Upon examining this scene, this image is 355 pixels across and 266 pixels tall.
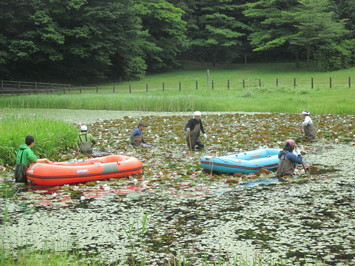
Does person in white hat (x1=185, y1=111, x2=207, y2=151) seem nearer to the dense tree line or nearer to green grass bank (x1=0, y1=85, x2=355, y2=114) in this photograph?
green grass bank (x1=0, y1=85, x2=355, y2=114)

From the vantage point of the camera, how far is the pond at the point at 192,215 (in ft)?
21.5

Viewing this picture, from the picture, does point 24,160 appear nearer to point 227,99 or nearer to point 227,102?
point 227,102

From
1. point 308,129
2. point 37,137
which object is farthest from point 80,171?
point 308,129

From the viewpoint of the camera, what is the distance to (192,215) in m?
Result: 8.15

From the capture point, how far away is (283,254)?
20.9 feet

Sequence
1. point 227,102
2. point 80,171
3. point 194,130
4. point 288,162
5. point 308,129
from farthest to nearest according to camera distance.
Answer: point 227,102, point 308,129, point 194,130, point 288,162, point 80,171

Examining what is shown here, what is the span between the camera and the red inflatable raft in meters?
10.2

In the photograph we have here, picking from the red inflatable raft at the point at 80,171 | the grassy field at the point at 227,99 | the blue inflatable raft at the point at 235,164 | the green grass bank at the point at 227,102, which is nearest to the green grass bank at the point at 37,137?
the red inflatable raft at the point at 80,171

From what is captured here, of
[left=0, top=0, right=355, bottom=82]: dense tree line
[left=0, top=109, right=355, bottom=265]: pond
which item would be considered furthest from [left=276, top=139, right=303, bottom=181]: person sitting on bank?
[left=0, top=0, right=355, bottom=82]: dense tree line

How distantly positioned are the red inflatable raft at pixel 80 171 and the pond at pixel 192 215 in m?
0.22

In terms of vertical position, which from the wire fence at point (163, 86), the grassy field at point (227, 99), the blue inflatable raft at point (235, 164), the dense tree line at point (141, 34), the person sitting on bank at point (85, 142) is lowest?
the blue inflatable raft at point (235, 164)

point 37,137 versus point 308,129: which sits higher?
point 37,137

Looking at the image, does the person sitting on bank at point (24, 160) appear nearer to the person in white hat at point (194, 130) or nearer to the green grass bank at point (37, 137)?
the green grass bank at point (37, 137)

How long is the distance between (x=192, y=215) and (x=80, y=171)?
138 inches
